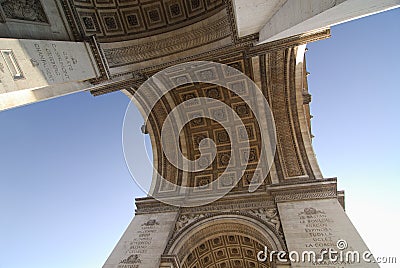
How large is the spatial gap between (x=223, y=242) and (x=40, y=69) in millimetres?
8961

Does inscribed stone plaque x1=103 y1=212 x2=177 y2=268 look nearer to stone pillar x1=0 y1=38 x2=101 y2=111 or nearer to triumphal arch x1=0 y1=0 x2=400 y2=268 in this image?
triumphal arch x1=0 y1=0 x2=400 y2=268

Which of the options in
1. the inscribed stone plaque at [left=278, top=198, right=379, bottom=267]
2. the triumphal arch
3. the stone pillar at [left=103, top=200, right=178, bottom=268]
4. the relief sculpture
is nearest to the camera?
the relief sculpture

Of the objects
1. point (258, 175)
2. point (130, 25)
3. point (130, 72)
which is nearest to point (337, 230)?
point (258, 175)

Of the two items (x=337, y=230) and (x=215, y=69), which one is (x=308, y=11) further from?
(x=215, y=69)

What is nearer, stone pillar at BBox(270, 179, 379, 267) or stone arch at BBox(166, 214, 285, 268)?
stone pillar at BBox(270, 179, 379, 267)

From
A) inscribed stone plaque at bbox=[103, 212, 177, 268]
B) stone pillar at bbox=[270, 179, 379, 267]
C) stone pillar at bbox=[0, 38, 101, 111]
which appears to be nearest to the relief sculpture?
stone pillar at bbox=[0, 38, 101, 111]

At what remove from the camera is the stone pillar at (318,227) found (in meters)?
7.48

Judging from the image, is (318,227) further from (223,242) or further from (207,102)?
(207,102)

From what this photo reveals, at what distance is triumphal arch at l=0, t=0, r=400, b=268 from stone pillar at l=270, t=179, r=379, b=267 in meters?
0.04

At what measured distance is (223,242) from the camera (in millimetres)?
11086

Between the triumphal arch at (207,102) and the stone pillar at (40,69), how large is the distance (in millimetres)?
29

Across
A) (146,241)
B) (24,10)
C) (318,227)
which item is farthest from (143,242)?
(24,10)

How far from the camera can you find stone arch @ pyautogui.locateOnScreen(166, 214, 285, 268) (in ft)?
31.7

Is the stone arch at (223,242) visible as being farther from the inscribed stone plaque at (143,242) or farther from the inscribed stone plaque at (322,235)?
the inscribed stone plaque at (322,235)
